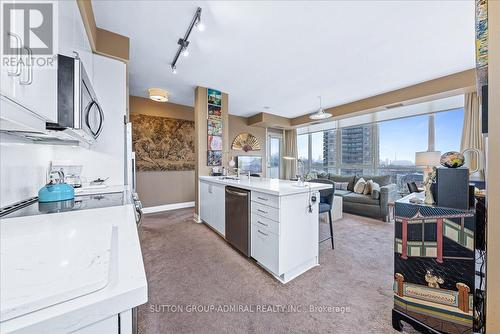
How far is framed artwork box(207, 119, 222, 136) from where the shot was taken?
12.5ft

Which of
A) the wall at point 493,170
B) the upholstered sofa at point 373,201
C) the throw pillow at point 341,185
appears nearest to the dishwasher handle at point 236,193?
the wall at point 493,170

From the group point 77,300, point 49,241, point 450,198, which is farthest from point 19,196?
point 450,198

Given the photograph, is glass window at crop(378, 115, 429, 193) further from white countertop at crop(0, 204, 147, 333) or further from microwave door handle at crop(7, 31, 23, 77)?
microwave door handle at crop(7, 31, 23, 77)

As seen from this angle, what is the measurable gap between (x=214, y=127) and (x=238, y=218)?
2.15 metres

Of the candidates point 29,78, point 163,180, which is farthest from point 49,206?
point 163,180

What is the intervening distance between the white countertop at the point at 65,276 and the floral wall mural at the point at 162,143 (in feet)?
12.6

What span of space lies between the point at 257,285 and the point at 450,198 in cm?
160

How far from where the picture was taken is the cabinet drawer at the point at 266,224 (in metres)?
1.83

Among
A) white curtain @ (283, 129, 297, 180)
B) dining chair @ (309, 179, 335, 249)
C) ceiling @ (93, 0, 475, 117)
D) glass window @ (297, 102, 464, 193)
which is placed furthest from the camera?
white curtain @ (283, 129, 297, 180)

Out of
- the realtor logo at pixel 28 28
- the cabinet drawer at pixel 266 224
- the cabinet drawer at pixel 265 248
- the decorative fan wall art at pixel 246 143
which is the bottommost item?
the cabinet drawer at pixel 265 248

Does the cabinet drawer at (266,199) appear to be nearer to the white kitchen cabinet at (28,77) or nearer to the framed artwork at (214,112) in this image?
the white kitchen cabinet at (28,77)

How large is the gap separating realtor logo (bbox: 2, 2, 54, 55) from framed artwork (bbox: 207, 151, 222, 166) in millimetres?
3025

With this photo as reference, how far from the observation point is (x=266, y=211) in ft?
6.41

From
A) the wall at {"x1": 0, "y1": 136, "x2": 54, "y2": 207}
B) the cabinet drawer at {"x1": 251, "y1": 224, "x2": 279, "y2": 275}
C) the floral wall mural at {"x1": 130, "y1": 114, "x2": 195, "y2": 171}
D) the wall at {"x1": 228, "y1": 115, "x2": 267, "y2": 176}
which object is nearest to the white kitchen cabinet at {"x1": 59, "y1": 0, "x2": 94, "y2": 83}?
the wall at {"x1": 0, "y1": 136, "x2": 54, "y2": 207}
